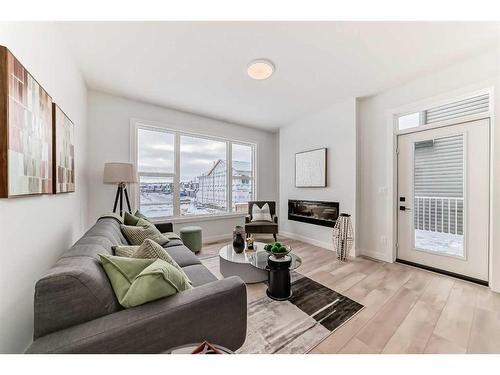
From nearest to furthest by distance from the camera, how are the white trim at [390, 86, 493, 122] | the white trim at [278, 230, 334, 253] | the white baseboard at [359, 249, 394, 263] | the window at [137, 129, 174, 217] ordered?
the white trim at [390, 86, 493, 122] → the white baseboard at [359, 249, 394, 263] → the window at [137, 129, 174, 217] → the white trim at [278, 230, 334, 253]

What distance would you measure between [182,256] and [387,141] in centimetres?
321

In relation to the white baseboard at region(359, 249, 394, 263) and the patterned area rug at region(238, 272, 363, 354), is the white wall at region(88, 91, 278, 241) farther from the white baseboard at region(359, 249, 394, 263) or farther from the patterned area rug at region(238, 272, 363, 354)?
the white baseboard at region(359, 249, 394, 263)

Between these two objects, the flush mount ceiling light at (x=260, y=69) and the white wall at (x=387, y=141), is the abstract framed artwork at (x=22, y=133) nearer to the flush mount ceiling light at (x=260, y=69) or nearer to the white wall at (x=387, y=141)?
the flush mount ceiling light at (x=260, y=69)

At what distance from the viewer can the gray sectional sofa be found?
77 centimetres

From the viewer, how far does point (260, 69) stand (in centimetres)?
229

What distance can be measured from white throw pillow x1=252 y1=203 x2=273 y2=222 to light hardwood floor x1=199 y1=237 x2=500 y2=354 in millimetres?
1414

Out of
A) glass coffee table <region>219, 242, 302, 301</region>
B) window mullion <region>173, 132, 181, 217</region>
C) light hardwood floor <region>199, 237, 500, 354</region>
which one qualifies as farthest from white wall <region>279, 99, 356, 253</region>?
window mullion <region>173, 132, 181, 217</region>

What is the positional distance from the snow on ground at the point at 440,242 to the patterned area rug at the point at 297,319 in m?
1.61

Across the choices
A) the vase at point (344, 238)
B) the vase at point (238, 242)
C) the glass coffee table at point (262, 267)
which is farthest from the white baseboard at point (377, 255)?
the vase at point (238, 242)

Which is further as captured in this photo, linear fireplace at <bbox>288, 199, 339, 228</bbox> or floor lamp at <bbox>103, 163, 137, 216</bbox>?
linear fireplace at <bbox>288, 199, 339, 228</bbox>

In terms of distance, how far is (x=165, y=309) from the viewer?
36.5 inches
